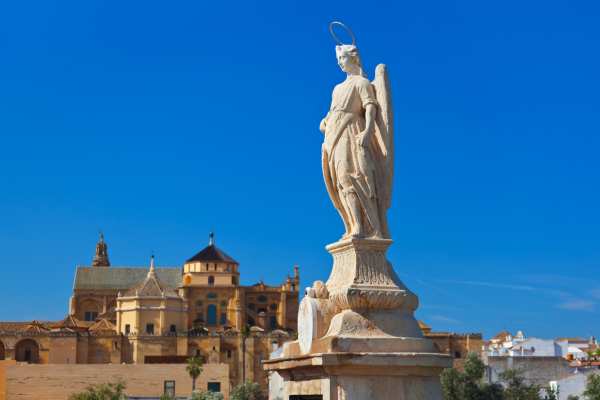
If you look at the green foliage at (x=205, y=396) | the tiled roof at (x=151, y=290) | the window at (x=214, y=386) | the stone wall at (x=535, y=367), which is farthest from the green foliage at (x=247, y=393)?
the tiled roof at (x=151, y=290)

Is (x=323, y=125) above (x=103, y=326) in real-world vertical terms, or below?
below

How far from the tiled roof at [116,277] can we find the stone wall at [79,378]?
31.1 metres

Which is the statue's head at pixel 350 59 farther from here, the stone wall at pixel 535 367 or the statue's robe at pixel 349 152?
the stone wall at pixel 535 367

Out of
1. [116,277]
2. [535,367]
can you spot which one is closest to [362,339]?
[535,367]

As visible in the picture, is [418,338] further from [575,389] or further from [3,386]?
[3,386]

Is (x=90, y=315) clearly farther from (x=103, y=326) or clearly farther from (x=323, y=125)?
(x=323, y=125)

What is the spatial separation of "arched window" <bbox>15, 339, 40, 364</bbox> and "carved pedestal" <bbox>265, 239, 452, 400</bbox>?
78.8 meters

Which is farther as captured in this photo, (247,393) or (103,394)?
(247,393)

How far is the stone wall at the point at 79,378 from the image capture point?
60.5 meters

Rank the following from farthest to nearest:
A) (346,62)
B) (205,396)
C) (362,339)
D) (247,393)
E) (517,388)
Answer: (247,393), (205,396), (517,388), (346,62), (362,339)

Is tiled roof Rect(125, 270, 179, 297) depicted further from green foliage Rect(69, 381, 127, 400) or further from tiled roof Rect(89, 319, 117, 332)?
green foliage Rect(69, 381, 127, 400)

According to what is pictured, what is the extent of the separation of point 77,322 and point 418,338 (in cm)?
8476

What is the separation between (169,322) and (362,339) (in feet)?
262

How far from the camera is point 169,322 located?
84.4 meters
